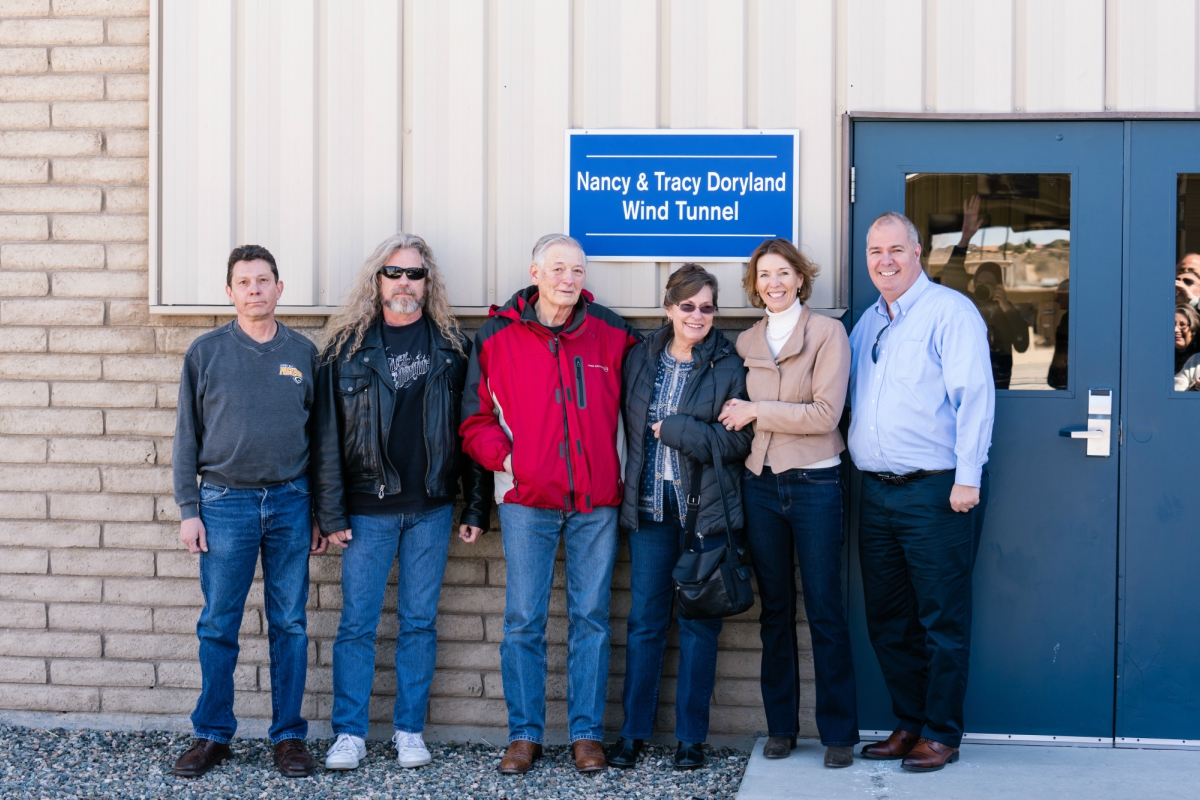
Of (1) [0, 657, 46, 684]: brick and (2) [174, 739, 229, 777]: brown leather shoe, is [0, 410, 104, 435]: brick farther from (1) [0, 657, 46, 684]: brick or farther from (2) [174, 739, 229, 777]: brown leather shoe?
(2) [174, 739, 229, 777]: brown leather shoe

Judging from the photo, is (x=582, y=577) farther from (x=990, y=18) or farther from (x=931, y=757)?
(x=990, y=18)

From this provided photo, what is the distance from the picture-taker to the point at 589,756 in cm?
406

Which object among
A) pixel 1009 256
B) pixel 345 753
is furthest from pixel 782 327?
pixel 345 753

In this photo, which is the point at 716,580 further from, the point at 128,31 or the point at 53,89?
the point at 53,89

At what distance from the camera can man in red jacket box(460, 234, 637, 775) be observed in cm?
398

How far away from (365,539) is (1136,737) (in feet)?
10.6

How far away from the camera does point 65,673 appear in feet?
15.4

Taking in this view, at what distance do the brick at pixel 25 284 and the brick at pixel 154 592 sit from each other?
1.33 meters

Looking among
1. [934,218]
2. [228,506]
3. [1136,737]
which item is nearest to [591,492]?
[228,506]

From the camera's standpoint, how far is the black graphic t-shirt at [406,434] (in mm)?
4062

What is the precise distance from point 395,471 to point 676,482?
3.60ft

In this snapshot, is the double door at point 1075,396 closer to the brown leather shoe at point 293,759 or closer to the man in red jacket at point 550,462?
the man in red jacket at point 550,462

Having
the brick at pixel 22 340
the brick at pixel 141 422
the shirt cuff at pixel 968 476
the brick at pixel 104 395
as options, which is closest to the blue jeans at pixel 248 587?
the brick at pixel 141 422

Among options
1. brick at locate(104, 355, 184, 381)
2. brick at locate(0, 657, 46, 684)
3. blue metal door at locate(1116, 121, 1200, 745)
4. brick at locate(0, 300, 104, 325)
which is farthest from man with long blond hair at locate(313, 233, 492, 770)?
blue metal door at locate(1116, 121, 1200, 745)
